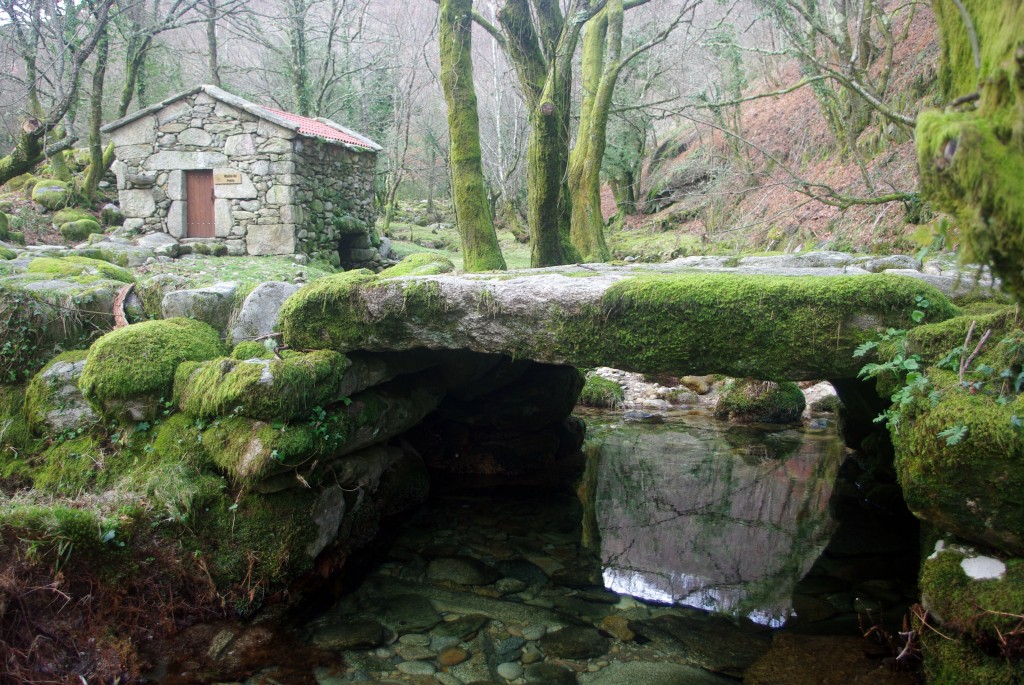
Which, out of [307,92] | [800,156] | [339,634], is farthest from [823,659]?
[307,92]

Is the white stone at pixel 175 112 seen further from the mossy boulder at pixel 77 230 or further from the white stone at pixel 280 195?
the mossy boulder at pixel 77 230

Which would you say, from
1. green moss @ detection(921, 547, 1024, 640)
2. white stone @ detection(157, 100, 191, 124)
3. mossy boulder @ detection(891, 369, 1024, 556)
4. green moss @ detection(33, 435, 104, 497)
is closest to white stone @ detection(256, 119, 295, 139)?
white stone @ detection(157, 100, 191, 124)

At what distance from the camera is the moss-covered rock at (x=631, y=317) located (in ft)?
12.7

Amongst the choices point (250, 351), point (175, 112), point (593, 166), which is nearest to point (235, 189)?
point (175, 112)

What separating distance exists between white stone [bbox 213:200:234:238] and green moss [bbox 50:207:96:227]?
2965 millimetres

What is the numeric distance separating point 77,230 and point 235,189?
3.47 m

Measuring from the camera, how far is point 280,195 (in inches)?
554

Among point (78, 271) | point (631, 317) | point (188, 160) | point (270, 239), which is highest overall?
point (188, 160)

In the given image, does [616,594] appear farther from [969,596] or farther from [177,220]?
[177,220]

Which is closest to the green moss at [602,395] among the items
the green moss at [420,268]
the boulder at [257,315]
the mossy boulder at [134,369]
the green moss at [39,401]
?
the green moss at [420,268]

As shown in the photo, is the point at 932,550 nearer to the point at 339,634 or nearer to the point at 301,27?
the point at 339,634

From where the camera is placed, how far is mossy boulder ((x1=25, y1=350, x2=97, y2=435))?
17.1 feet

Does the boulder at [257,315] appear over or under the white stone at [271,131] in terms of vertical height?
under

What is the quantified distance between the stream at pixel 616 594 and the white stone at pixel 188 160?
10.5 meters
